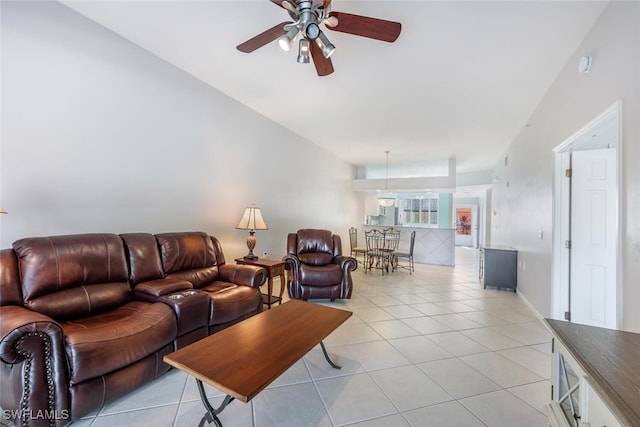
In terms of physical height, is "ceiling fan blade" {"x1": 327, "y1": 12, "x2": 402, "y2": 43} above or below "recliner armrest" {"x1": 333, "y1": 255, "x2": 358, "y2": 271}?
above

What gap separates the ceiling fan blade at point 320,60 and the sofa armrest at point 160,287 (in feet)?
7.34

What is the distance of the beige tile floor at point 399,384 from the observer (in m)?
1.63

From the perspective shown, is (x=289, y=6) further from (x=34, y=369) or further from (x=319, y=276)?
(x=319, y=276)

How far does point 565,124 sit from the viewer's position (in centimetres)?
266

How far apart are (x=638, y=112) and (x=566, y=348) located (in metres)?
1.54

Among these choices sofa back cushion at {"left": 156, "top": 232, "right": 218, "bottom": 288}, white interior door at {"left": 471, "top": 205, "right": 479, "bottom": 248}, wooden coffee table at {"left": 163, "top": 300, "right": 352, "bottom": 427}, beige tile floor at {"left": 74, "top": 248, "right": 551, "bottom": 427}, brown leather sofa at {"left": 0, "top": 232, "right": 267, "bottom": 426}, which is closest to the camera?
wooden coffee table at {"left": 163, "top": 300, "right": 352, "bottom": 427}

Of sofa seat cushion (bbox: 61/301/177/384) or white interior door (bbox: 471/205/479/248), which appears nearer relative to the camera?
sofa seat cushion (bbox: 61/301/177/384)

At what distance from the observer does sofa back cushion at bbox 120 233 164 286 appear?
7.79 ft

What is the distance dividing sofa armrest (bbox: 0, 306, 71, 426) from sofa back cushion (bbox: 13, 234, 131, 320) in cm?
39

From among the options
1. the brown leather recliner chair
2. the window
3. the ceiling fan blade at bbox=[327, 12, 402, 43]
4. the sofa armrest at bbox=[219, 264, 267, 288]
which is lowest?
the brown leather recliner chair

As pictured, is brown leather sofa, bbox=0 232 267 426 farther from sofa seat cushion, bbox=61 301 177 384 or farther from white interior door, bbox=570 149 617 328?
white interior door, bbox=570 149 617 328

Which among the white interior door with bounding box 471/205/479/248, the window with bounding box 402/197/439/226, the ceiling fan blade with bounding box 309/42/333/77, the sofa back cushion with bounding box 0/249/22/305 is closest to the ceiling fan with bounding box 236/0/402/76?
the ceiling fan blade with bounding box 309/42/333/77

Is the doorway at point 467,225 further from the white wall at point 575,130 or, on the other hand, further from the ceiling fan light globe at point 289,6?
the ceiling fan light globe at point 289,6

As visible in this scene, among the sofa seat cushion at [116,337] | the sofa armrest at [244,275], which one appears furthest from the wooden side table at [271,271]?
the sofa seat cushion at [116,337]
